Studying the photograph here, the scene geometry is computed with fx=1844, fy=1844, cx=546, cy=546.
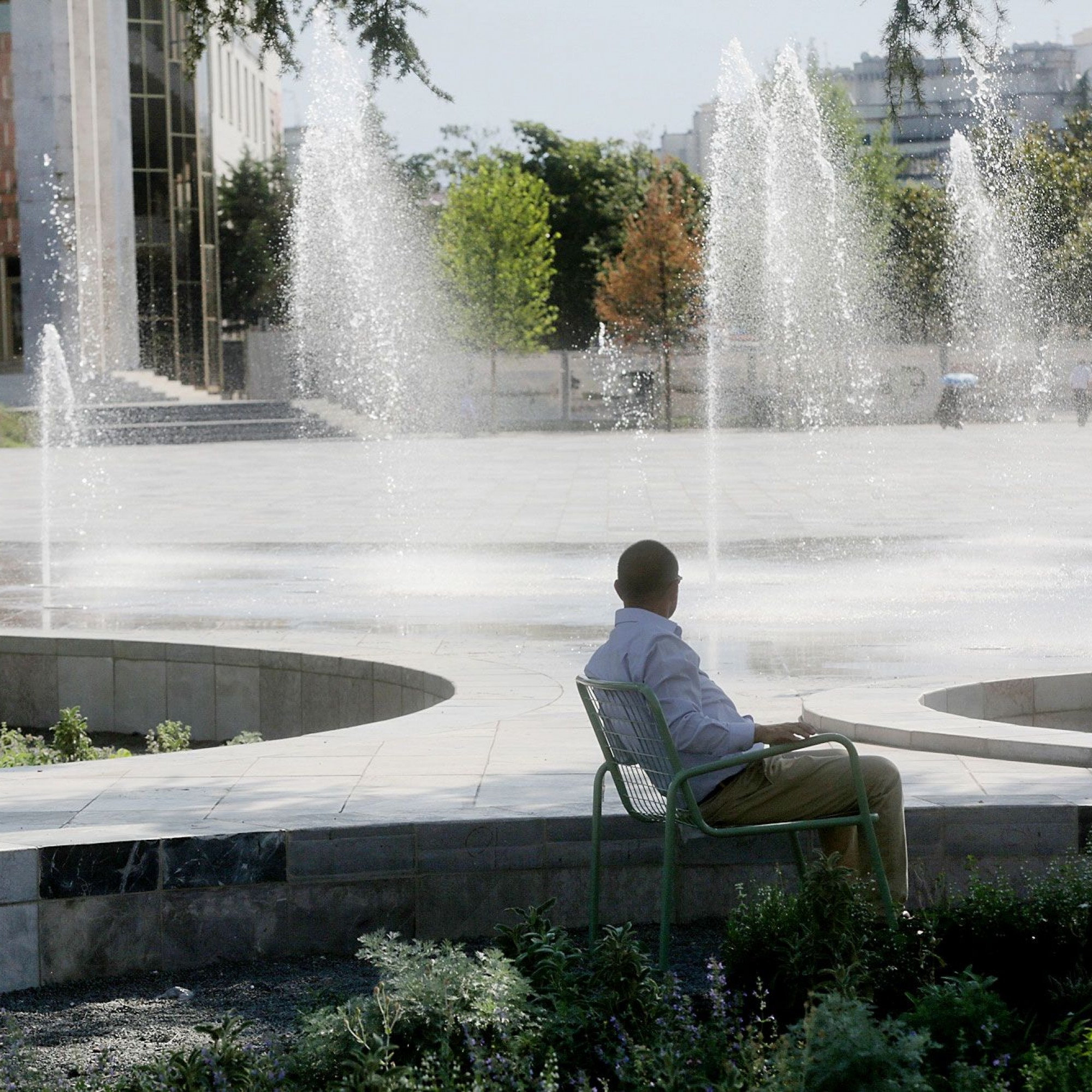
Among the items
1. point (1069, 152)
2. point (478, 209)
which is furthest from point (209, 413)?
point (1069, 152)

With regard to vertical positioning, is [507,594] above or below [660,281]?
below

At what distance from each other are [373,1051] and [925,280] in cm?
5809

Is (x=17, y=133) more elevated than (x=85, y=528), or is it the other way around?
(x=17, y=133)

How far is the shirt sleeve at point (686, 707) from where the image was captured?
4.35 metres

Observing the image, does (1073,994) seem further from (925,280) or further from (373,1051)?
(925,280)

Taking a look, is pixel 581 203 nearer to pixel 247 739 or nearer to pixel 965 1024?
pixel 247 739

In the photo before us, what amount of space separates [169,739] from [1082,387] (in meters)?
39.5

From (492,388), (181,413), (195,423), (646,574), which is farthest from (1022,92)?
(646,574)

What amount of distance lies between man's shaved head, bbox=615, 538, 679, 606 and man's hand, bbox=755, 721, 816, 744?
1.40 feet

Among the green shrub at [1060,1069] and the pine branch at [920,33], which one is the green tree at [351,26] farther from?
the green shrub at [1060,1069]

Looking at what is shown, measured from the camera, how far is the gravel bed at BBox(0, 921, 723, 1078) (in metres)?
3.88

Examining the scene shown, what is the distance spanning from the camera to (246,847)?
4617 mm

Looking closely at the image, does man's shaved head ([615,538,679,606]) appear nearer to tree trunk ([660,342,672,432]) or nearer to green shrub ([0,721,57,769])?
green shrub ([0,721,57,769])

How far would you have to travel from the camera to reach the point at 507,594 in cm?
1295
